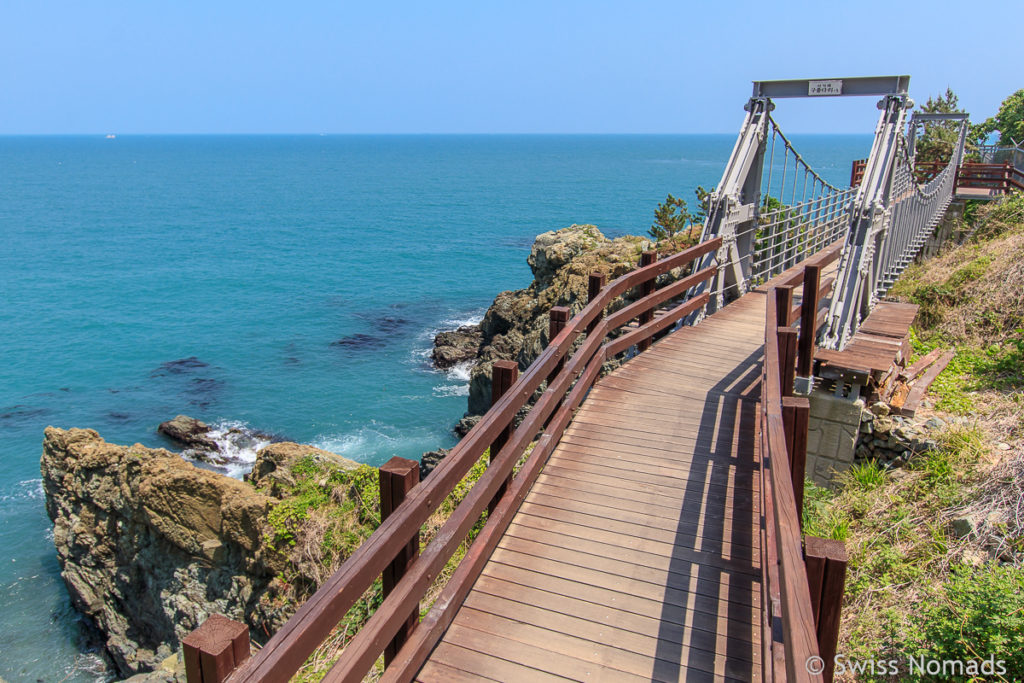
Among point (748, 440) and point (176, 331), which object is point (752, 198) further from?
point (176, 331)

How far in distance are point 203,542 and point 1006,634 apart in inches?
417

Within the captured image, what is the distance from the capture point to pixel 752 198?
1145 centimetres

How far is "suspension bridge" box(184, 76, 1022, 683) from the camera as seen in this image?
2.92 metres

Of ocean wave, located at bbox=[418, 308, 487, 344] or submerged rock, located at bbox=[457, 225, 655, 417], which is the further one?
ocean wave, located at bbox=[418, 308, 487, 344]

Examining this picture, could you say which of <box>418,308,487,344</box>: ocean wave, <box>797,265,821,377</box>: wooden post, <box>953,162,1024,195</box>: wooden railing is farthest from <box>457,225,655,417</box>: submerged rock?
<box>797,265,821,377</box>: wooden post

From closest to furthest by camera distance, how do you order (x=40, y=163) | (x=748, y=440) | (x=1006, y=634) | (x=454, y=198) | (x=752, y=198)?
(x=1006, y=634) → (x=748, y=440) → (x=752, y=198) → (x=454, y=198) → (x=40, y=163)

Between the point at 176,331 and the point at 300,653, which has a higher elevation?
the point at 300,653

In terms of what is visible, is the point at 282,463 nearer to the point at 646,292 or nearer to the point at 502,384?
the point at 646,292

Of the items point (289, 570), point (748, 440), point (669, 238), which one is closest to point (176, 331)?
point (669, 238)

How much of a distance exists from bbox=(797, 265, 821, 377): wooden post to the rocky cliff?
5672mm

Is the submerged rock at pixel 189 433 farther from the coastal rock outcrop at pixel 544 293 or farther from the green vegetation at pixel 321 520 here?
the green vegetation at pixel 321 520

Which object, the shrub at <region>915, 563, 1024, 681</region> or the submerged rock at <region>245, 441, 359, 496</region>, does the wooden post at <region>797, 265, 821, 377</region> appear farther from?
the submerged rock at <region>245, 441, 359, 496</region>

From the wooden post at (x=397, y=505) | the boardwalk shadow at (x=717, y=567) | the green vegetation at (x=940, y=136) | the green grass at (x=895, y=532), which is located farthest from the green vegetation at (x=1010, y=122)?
the wooden post at (x=397, y=505)

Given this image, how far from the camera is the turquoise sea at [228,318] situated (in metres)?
22.4
